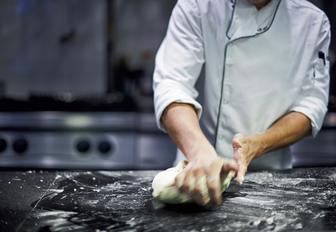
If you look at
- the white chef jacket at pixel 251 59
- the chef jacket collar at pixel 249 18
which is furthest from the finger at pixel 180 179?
the chef jacket collar at pixel 249 18

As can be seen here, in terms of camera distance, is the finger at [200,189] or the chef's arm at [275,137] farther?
the chef's arm at [275,137]

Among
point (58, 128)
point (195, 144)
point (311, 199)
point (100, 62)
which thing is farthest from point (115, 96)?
point (311, 199)

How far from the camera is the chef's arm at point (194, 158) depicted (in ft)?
2.62

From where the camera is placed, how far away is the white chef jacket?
1242mm

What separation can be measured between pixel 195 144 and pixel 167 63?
0.34 metres

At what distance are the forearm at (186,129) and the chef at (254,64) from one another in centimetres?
8

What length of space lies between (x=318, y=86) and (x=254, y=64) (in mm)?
193

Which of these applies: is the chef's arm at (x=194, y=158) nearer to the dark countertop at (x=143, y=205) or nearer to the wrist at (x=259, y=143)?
the dark countertop at (x=143, y=205)

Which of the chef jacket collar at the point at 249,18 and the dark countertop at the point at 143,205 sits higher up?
the chef jacket collar at the point at 249,18

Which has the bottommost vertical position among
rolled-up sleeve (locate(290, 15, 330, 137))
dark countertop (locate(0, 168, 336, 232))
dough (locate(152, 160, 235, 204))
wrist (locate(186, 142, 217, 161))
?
dark countertop (locate(0, 168, 336, 232))

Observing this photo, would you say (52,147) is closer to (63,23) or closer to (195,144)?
(63,23)

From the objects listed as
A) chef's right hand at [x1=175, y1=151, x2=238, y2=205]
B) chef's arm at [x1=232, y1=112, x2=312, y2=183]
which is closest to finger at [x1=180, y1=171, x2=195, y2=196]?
chef's right hand at [x1=175, y1=151, x2=238, y2=205]

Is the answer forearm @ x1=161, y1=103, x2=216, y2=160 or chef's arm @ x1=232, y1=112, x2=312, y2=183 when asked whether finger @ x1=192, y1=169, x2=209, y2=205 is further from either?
chef's arm @ x1=232, y1=112, x2=312, y2=183

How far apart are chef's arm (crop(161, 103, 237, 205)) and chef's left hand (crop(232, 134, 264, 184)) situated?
7 cm
